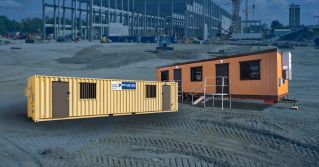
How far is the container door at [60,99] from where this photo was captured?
1652cm

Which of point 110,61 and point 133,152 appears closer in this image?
point 133,152

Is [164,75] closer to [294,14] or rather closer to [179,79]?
[179,79]

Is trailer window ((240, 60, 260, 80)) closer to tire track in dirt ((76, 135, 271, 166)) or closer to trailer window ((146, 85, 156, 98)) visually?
trailer window ((146, 85, 156, 98))

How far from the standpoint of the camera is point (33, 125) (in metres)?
16.3

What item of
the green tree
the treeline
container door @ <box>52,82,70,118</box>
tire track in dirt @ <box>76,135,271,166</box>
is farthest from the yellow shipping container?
the green tree

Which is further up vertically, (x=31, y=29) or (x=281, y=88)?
(x=31, y=29)

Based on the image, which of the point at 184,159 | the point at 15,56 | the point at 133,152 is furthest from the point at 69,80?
the point at 15,56

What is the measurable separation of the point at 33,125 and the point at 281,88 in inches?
543

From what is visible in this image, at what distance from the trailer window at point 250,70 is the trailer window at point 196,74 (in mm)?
3490

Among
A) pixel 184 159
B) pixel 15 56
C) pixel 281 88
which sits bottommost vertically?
pixel 184 159

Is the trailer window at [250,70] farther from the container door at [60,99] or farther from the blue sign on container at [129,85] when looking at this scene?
the container door at [60,99]

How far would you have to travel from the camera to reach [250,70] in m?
20.2

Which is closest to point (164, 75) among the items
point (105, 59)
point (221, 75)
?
point (221, 75)

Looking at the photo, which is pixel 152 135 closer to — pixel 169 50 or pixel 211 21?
pixel 169 50
